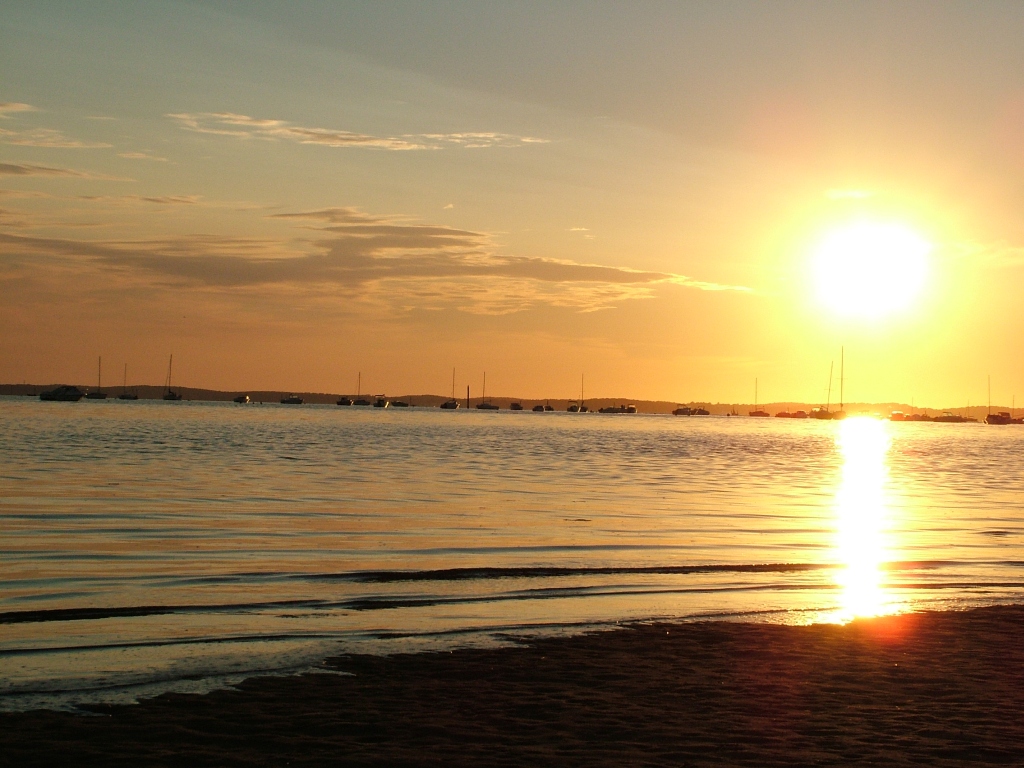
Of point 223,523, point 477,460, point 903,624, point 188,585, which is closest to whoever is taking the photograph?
point 903,624

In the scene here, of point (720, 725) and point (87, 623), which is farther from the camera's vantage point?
point (87, 623)

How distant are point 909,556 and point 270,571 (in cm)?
1481

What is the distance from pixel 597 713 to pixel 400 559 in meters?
12.6

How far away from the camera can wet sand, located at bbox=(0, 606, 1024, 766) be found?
9406 mm

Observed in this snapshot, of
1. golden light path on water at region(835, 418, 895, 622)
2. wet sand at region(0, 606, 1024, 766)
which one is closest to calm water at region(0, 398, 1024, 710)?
golden light path on water at region(835, 418, 895, 622)

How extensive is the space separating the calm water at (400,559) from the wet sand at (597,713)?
1.17 metres

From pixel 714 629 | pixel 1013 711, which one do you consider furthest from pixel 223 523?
pixel 1013 711

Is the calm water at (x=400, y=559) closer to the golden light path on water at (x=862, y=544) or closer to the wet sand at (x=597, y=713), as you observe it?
the golden light path on water at (x=862, y=544)

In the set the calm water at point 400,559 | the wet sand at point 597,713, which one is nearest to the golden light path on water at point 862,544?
the calm water at point 400,559

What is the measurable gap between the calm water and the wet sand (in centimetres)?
117

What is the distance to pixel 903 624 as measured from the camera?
16.5 metres

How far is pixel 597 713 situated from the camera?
1088 cm

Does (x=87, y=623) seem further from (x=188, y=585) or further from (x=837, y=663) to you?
(x=837, y=663)

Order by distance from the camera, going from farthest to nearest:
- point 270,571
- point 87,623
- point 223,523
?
1. point 223,523
2. point 270,571
3. point 87,623
